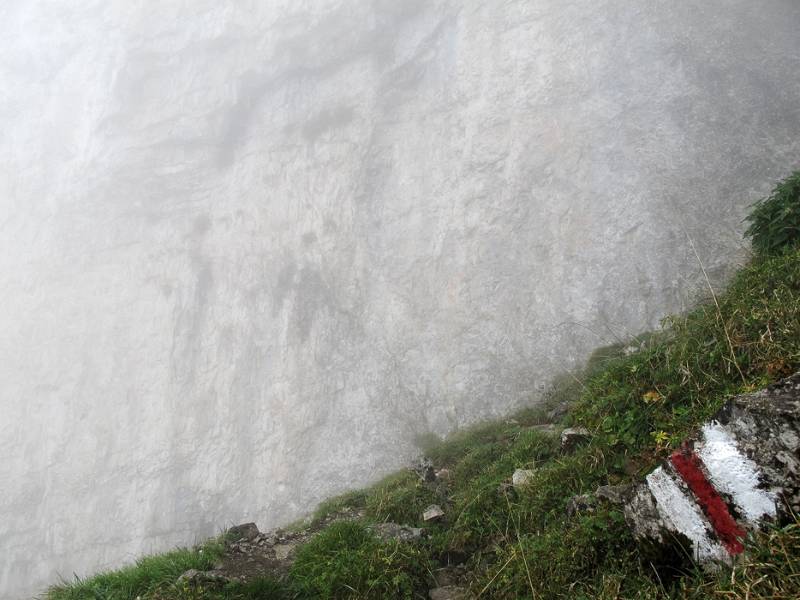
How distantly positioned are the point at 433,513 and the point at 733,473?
466 cm

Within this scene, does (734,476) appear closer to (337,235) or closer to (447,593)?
(447,593)

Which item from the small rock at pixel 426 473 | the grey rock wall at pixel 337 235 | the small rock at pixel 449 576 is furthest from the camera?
the grey rock wall at pixel 337 235

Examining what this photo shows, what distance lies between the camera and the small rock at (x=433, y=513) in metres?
6.83

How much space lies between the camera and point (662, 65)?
1998 centimetres

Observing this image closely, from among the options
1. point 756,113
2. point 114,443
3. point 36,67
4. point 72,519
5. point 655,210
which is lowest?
point 72,519

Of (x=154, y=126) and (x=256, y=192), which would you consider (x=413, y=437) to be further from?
(x=154, y=126)

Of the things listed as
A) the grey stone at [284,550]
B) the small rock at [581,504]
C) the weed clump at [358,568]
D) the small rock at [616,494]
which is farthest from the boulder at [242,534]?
the small rock at [616,494]

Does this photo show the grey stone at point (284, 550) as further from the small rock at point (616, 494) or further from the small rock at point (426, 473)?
the small rock at point (616, 494)

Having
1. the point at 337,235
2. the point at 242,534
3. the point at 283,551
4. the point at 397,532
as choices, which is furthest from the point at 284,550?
Answer: the point at 337,235

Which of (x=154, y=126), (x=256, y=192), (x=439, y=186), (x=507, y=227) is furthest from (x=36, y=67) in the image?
(x=507, y=227)

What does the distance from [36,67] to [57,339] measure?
26.8 metres

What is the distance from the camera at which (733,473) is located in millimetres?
2928

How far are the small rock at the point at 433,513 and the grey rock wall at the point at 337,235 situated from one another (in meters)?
9.84

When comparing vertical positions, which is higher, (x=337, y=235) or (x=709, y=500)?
(x=709, y=500)
